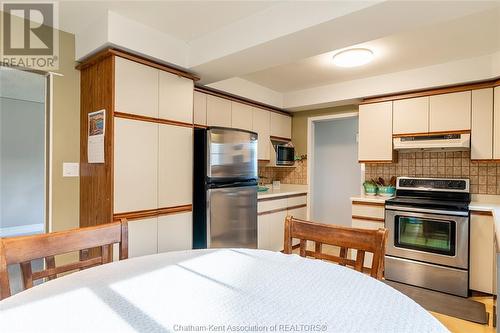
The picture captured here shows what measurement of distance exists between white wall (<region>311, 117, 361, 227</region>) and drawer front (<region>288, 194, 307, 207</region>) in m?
0.34

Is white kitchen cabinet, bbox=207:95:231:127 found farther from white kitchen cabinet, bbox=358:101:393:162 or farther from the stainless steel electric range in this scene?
the stainless steel electric range

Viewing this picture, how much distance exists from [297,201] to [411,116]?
1.82 meters

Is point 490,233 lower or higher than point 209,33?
lower

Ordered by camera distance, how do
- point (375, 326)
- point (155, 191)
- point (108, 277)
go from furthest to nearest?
point (155, 191)
point (108, 277)
point (375, 326)

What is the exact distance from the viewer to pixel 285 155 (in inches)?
167

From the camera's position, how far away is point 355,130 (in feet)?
15.4

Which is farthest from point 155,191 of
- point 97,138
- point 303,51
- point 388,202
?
point 388,202

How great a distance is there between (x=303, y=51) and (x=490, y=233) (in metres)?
2.34

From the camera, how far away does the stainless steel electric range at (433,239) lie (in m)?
2.65

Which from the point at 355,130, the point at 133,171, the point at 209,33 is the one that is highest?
the point at 209,33

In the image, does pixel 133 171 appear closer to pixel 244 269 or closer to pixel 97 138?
pixel 97 138

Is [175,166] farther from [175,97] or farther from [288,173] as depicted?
[288,173]

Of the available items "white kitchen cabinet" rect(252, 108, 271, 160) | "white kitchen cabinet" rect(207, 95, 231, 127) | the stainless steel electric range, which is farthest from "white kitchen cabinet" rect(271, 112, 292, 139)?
the stainless steel electric range

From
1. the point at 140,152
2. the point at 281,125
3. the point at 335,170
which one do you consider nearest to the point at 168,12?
the point at 140,152
